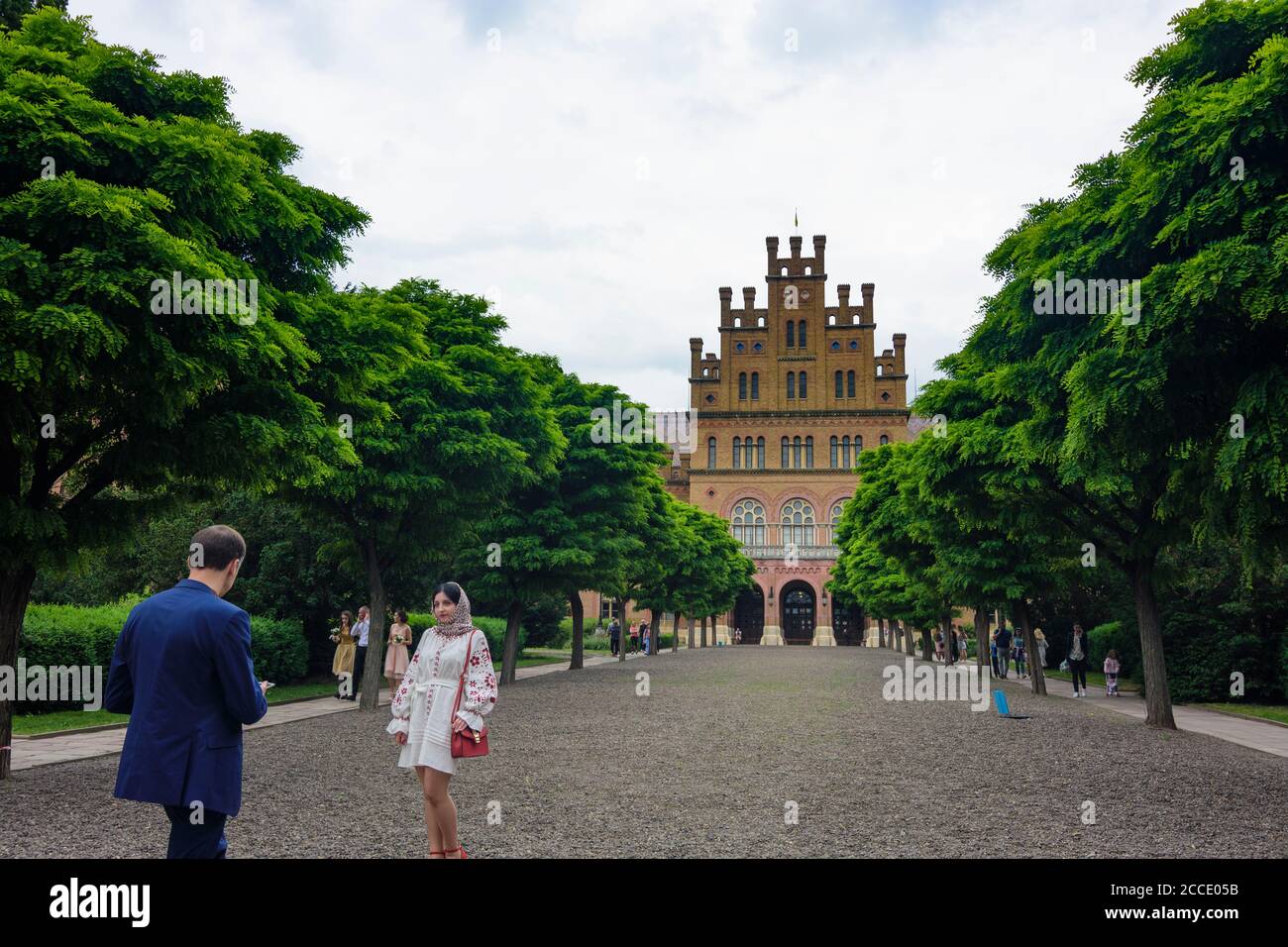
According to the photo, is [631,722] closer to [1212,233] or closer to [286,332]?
[286,332]

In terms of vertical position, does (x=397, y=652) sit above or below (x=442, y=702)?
below

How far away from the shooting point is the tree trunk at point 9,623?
10.1m

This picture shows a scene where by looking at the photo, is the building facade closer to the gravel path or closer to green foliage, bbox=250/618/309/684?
green foliage, bbox=250/618/309/684

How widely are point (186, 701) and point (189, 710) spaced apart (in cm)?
4

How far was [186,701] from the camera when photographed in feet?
14.6

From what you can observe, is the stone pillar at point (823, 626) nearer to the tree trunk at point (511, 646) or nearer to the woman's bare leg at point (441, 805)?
the tree trunk at point (511, 646)

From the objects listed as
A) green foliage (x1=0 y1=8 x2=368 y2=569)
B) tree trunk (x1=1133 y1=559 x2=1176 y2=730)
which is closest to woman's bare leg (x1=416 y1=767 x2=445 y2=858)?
green foliage (x1=0 y1=8 x2=368 y2=569)

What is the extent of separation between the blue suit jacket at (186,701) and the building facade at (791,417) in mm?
67345

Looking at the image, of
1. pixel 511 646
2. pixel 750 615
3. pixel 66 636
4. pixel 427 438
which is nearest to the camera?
pixel 66 636

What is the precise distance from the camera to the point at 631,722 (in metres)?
17.0

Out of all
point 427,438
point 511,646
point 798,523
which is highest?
point 427,438

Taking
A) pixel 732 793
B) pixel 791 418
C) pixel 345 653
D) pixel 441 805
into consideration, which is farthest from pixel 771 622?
pixel 441 805

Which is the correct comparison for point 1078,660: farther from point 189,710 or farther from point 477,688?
point 189,710
